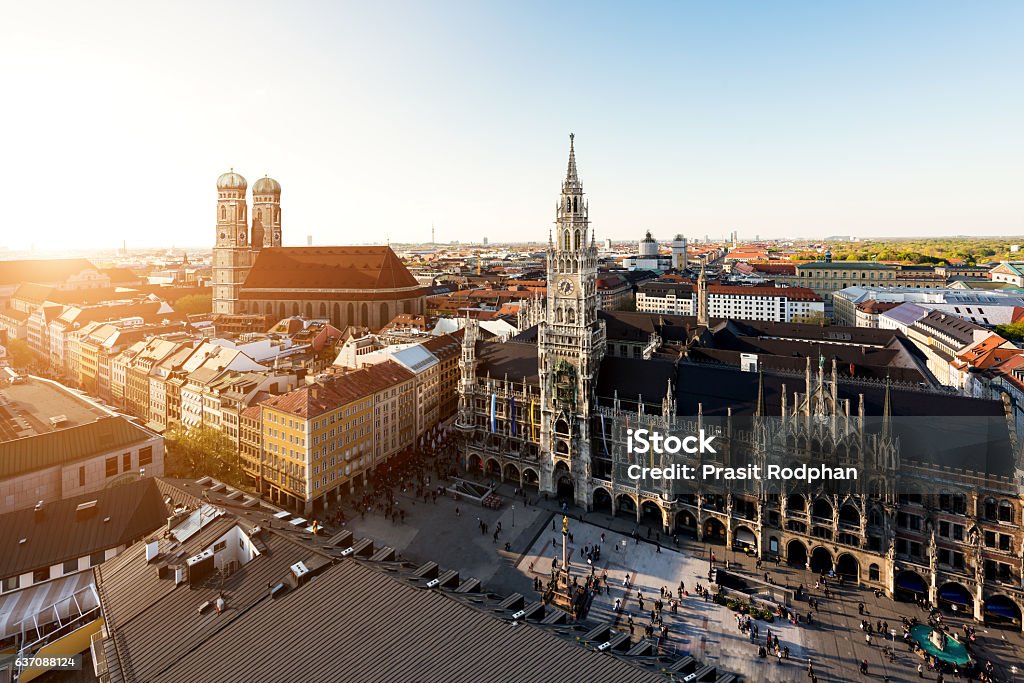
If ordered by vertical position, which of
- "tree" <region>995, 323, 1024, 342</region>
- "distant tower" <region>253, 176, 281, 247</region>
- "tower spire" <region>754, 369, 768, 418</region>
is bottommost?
"tower spire" <region>754, 369, 768, 418</region>

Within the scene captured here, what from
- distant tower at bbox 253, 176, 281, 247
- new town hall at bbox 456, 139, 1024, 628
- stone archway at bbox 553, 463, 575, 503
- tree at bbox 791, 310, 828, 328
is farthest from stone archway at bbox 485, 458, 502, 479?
distant tower at bbox 253, 176, 281, 247

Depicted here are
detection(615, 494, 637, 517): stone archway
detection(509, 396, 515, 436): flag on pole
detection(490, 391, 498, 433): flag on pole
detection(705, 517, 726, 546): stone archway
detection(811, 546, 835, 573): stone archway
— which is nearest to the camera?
detection(811, 546, 835, 573): stone archway

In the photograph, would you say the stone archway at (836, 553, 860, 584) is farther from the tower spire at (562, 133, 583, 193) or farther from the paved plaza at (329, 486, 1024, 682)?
the tower spire at (562, 133, 583, 193)

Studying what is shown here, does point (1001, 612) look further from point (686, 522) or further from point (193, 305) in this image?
point (193, 305)

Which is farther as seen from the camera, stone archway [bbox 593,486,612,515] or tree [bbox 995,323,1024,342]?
tree [bbox 995,323,1024,342]

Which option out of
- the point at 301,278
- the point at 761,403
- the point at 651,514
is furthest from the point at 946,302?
the point at 301,278

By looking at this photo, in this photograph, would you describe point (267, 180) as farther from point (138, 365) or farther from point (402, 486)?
point (402, 486)

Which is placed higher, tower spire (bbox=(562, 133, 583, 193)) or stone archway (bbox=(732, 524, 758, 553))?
tower spire (bbox=(562, 133, 583, 193))
